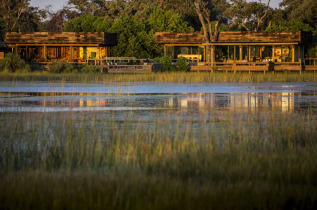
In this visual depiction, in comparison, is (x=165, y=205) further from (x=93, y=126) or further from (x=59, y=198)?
(x=93, y=126)

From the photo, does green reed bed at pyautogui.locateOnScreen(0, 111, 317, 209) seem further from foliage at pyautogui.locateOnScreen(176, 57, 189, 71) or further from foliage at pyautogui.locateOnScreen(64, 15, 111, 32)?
foliage at pyautogui.locateOnScreen(64, 15, 111, 32)

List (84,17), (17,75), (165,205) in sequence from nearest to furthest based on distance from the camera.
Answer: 1. (165,205)
2. (17,75)
3. (84,17)

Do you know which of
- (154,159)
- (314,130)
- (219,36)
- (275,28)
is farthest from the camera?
(275,28)

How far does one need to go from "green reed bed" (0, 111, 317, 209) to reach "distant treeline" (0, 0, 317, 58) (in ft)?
151

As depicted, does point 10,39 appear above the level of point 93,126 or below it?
above

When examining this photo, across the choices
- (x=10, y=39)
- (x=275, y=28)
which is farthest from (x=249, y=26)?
(x=10, y=39)

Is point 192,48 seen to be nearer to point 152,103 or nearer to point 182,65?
point 182,65

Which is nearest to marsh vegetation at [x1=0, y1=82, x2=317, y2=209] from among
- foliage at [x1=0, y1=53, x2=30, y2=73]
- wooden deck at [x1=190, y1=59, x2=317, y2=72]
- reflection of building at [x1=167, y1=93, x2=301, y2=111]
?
reflection of building at [x1=167, y1=93, x2=301, y2=111]

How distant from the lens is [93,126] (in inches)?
482

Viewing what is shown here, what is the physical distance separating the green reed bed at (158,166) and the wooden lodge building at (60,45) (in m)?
46.6

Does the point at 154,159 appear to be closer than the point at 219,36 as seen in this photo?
Yes

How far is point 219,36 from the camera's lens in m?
57.7

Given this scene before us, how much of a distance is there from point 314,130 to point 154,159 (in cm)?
429

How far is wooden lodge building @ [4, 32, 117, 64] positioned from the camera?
60.1 m
